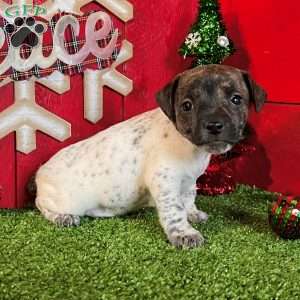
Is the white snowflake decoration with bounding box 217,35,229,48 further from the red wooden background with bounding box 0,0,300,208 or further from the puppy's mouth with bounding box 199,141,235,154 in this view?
the puppy's mouth with bounding box 199,141,235,154

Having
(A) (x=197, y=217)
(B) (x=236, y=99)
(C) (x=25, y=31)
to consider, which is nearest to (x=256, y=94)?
(B) (x=236, y=99)

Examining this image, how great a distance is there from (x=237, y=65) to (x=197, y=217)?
136 cm

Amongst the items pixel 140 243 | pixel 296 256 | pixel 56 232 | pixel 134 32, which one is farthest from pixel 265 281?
pixel 134 32

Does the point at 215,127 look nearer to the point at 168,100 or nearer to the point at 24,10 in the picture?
the point at 168,100

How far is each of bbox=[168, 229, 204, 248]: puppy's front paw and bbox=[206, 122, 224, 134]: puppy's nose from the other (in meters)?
0.54

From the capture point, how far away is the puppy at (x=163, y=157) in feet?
9.45

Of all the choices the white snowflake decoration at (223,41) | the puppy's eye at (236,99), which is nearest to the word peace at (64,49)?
the white snowflake decoration at (223,41)

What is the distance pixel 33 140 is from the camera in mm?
3680

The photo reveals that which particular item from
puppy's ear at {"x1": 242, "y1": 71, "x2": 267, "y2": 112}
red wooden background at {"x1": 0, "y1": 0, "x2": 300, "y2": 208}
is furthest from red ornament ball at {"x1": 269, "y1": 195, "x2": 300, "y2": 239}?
red wooden background at {"x1": 0, "y1": 0, "x2": 300, "y2": 208}

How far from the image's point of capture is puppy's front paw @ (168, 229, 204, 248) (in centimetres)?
284

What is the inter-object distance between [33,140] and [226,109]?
4.67 feet

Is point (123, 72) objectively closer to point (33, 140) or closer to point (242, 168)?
point (33, 140)

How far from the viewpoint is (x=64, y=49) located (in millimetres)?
3650

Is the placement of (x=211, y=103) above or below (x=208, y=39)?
below
